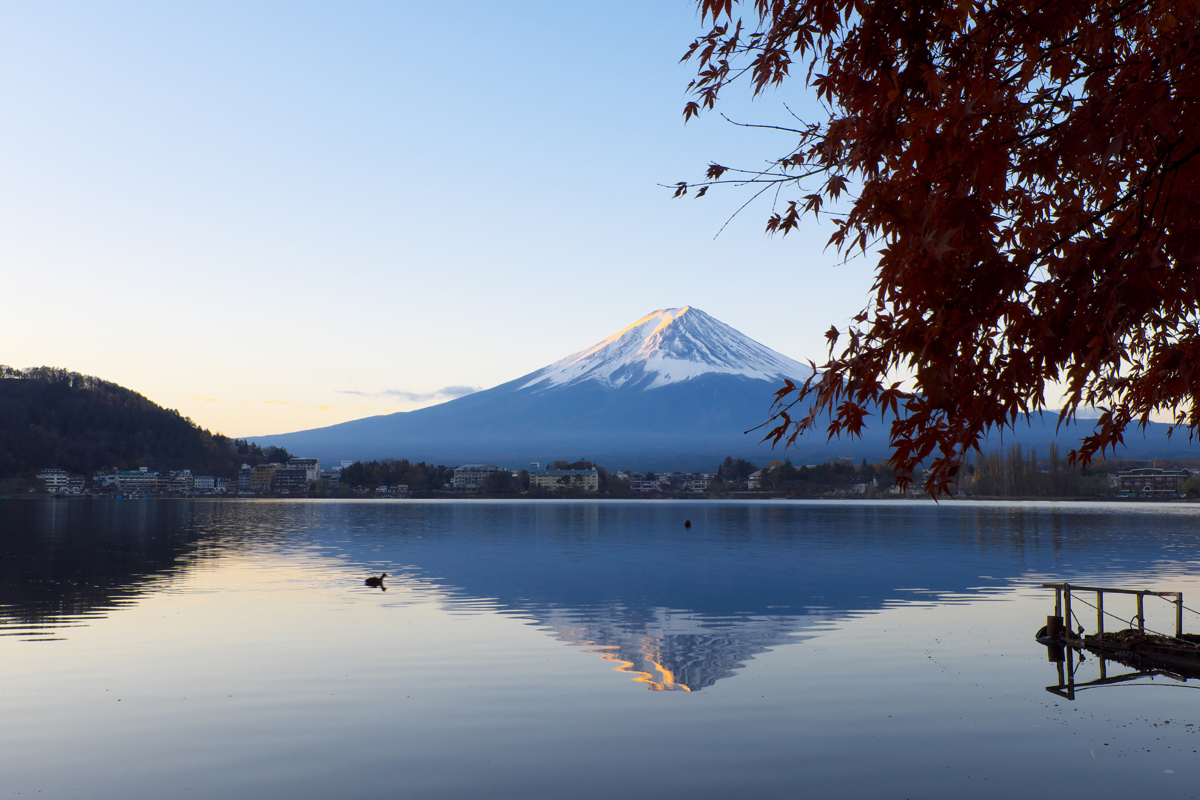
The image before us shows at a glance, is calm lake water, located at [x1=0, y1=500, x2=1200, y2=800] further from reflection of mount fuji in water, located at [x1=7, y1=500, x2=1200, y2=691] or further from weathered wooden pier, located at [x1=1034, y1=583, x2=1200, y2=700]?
weathered wooden pier, located at [x1=1034, y1=583, x2=1200, y2=700]

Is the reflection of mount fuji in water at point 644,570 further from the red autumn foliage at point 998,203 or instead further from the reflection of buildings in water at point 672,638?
the red autumn foliage at point 998,203

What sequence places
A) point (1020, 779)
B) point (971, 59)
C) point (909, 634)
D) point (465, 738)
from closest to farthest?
point (971, 59) < point (1020, 779) < point (465, 738) < point (909, 634)

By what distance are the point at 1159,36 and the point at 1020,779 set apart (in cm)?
1237

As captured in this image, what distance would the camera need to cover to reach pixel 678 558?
62.1 metres

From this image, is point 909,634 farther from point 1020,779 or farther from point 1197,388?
point 1197,388

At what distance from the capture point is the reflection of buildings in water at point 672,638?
2316cm

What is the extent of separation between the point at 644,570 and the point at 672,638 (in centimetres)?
2483

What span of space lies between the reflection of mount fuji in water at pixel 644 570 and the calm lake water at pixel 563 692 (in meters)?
0.32

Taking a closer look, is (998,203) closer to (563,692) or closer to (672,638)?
(563,692)

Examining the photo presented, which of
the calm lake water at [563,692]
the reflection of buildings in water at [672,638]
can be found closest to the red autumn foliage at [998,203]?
the calm lake water at [563,692]

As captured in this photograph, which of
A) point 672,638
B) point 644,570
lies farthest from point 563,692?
point 644,570

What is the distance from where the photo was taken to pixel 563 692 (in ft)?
67.4

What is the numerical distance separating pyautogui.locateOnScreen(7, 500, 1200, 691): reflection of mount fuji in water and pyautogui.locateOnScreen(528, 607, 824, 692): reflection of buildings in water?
0.25 feet

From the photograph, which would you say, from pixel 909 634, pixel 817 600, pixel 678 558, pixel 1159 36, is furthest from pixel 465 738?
pixel 678 558
